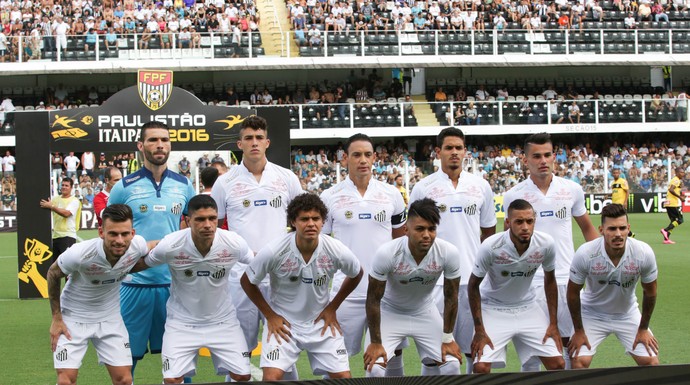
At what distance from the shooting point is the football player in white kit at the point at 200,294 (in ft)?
21.6

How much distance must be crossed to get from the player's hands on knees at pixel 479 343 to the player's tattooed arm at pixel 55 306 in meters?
3.00

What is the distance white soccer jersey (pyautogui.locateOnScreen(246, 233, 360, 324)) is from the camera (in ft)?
21.8

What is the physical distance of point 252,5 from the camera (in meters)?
38.1

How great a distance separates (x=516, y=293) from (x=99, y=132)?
7.71 meters

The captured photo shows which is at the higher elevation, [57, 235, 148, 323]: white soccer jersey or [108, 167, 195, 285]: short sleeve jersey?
[108, 167, 195, 285]: short sleeve jersey

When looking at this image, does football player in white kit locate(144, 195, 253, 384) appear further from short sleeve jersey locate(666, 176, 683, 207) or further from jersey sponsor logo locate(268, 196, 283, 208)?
short sleeve jersey locate(666, 176, 683, 207)

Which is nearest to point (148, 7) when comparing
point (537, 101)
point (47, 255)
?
point (537, 101)

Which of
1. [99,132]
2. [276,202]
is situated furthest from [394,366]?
[99,132]

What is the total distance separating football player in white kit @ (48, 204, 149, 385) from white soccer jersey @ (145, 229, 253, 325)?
244 mm

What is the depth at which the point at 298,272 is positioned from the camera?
21.9ft

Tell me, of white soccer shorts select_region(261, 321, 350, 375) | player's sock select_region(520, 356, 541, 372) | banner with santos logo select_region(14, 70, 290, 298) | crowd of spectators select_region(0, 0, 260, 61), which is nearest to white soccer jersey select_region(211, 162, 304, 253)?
white soccer shorts select_region(261, 321, 350, 375)

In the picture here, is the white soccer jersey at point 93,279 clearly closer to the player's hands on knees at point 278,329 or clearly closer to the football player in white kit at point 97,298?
the football player in white kit at point 97,298

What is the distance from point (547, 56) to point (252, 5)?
40.4 ft

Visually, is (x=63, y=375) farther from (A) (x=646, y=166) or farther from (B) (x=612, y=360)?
(A) (x=646, y=166)
